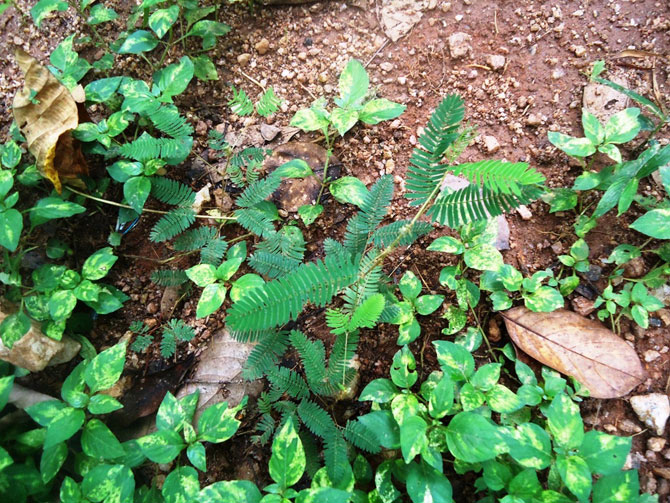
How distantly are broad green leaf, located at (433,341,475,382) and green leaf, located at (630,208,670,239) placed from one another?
920 mm

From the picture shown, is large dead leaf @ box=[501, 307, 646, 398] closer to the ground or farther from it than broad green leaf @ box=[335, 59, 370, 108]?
closer to the ground

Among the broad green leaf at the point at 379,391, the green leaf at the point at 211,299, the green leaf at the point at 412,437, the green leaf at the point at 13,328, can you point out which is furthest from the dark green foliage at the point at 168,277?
the green leaf at the point at 412,437

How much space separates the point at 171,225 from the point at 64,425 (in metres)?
0.97

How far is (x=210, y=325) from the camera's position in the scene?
228 centimetres

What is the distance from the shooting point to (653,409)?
1.91 meters

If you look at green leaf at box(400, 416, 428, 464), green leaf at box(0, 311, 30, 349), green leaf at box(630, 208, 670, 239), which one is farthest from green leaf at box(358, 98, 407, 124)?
green leaf at box(0, 311, 30, 349)

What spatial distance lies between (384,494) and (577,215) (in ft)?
5.36

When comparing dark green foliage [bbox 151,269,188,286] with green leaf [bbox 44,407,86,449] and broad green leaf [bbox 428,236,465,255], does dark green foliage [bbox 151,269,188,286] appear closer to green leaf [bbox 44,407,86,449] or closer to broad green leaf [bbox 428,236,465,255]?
green leaf [bbox 44,407,86,449]

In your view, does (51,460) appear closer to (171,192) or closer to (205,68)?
(171,192)

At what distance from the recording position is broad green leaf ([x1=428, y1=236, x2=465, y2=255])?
2.01 m

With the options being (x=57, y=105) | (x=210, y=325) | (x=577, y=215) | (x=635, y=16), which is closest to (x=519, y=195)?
(x=577, y=215)

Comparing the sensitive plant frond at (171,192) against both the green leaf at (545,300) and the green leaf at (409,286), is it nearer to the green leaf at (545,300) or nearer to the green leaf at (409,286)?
the green leaf at (409,286)

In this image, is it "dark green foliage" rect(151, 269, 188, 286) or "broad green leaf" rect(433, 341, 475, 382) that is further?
"dark green foliage" rect(151, 269, 188, 286)

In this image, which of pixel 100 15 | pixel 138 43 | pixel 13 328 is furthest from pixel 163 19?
pixel 13 328
